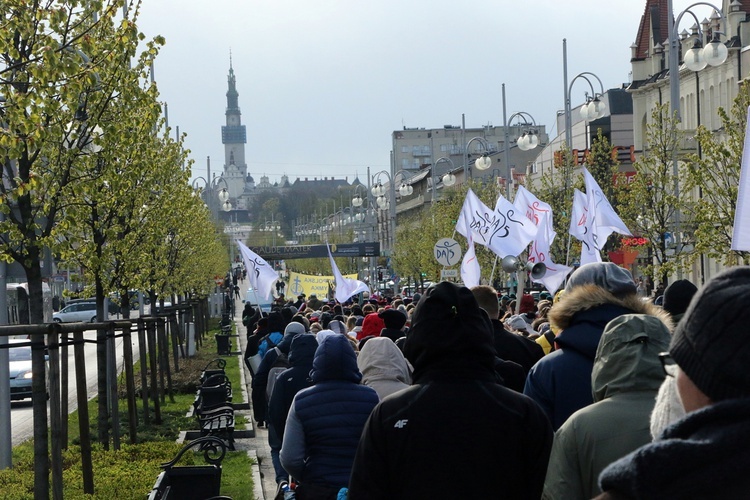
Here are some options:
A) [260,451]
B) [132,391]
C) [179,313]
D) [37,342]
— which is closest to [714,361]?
[37,342]

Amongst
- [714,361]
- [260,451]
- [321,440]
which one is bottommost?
[260,451]

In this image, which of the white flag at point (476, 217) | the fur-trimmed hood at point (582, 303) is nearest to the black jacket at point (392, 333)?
the fur-trimmed hood at point (582, 303)

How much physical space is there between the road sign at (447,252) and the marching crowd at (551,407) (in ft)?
83.7

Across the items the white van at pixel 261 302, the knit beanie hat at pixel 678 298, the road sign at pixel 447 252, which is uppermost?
the road sign at pixel 447 252

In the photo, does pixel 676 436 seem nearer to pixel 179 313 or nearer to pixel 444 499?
pixel 444 499

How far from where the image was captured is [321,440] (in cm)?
678

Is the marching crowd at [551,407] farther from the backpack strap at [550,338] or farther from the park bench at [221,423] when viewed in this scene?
the park bench at [221,423]

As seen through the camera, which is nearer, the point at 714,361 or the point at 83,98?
the point at 714,361

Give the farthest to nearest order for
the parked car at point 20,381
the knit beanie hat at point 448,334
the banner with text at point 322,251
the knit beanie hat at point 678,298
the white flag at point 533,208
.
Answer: the banner with text at point 322,251, the parked car at point 20,381, the white flag at point 533,208, the knit beanie hat at point 678,298, the knit beanie hat at point 448,334

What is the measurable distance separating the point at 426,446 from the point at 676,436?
249 cm

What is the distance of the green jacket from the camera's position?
4406 mm

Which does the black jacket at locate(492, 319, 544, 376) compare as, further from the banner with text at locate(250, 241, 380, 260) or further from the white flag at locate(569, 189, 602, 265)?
the banner with text at locate(250, 241, 380, 260)

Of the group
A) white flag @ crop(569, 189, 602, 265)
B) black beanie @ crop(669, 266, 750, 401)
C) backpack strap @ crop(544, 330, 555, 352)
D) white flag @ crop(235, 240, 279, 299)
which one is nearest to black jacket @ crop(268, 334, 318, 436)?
backpack strap @ crop(544, 330, 555, 352)

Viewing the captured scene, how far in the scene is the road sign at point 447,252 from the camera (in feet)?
109
